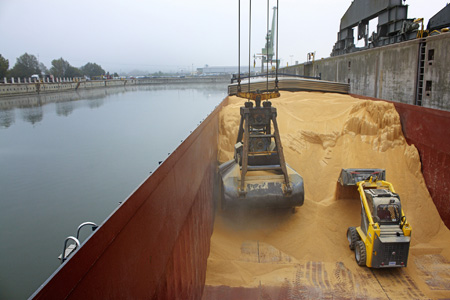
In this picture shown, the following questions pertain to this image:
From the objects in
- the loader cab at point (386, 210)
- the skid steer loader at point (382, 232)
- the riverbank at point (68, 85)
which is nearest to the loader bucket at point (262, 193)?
the skid steer loader at point (382, 232)

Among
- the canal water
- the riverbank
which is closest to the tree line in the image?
the riverbank

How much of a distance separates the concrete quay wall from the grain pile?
2181mm

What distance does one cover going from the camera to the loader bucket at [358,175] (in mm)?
7382

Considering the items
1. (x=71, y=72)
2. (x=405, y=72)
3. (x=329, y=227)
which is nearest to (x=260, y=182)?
(x=329, y=227)

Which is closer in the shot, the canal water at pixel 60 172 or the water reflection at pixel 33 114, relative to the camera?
the canal water at pixel 60 172

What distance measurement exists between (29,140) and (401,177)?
27.3m

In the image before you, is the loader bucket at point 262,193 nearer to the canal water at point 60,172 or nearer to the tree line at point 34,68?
the canal water at point 60,172

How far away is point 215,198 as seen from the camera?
8453 mm

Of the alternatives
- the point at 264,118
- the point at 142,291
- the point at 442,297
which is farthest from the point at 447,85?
the point at 142,291

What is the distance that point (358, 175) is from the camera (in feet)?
24.6

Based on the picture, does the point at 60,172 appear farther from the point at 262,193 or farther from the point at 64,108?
the point at 64,108

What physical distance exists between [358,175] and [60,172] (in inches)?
665

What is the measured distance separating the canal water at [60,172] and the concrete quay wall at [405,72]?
843 cm

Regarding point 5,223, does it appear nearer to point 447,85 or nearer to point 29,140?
point 29,140
